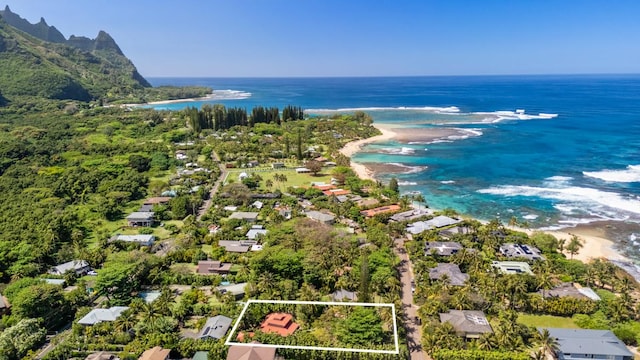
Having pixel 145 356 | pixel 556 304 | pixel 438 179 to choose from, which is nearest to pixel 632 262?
pixel 556 304

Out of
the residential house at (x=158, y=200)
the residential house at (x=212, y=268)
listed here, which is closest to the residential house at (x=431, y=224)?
the residential house at (x=212, y=268)

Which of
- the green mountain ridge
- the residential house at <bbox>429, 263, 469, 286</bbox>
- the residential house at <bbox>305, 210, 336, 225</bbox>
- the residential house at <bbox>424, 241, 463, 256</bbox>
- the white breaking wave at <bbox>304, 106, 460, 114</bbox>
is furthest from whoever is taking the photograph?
the white breaking wave at <bbox>304, 106, 460, 114</bbox>

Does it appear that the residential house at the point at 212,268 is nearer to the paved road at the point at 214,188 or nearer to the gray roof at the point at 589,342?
the paved road at the point at 214,188

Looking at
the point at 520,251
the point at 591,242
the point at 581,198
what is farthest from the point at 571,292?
the point at 581,198

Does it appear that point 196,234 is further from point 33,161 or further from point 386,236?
point 33,161

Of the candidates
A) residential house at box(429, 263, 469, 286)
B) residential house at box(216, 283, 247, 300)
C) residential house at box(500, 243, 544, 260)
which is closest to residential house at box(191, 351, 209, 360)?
residential house at box(216, 283, 247, 300)

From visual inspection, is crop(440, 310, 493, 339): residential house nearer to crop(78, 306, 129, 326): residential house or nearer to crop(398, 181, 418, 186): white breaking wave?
crop(78, 306, 129, 326): residential house
